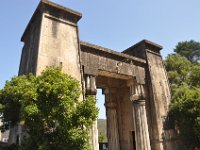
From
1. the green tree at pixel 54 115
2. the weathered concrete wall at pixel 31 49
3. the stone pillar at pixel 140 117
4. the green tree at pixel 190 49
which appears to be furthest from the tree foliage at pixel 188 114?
the green tree at pixel 190 49

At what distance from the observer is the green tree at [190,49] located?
40.1 meters

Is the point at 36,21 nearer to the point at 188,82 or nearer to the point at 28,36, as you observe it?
the point at 28,36

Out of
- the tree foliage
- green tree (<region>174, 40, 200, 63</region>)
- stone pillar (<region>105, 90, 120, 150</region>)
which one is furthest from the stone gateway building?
green tree (<region>174, 40, 200, 63</region>)

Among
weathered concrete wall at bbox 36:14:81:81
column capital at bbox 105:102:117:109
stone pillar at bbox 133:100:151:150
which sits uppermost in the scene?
weathered concrete wall at bbox 36:14:81:81

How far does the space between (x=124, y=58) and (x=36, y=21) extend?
22.1 feet

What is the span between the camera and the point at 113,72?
16.3 meters

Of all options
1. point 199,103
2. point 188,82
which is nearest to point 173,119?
point 199,103

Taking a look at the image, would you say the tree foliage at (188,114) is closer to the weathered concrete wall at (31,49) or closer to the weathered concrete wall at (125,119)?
the weathered concrete wall at (125,119)

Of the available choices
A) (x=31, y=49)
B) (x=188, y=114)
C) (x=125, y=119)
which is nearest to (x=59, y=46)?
(x=31, y=49)

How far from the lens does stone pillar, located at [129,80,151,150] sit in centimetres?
1617

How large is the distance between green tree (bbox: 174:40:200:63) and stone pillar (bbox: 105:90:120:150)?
23.5m

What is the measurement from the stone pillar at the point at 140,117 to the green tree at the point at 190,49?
24976mm

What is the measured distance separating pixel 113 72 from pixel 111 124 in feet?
19.9

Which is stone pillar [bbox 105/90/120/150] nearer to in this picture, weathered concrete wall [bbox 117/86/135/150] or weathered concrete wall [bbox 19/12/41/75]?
weathered concrete wall [bbox 117/86/135/150]
